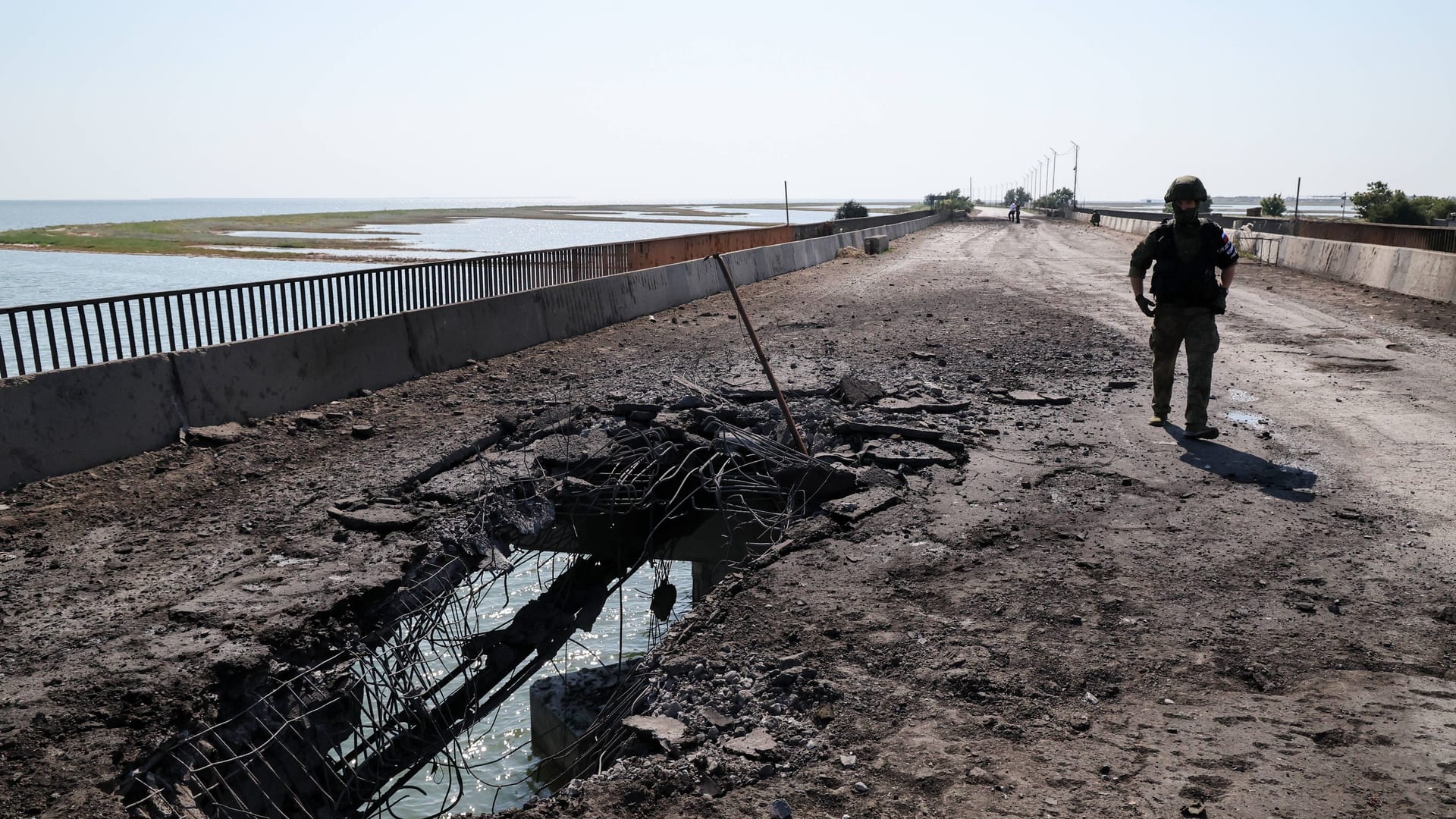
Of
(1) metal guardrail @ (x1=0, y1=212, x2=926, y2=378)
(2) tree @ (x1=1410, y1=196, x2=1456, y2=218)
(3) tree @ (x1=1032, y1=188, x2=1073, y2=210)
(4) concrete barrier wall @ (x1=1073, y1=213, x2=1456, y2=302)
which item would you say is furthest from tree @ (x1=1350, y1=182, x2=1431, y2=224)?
(3) tree @ (x1=1032, y1=188, x2=1073, y2=210)

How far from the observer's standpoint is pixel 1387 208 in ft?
164

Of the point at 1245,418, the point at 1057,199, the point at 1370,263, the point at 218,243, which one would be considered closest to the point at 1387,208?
the point at 1370,263

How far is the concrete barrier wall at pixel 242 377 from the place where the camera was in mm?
6715

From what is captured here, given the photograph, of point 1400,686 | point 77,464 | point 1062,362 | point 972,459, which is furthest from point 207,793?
point 1062,362

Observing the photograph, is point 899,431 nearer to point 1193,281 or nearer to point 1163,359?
point 1163,359

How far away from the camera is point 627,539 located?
8109 mm

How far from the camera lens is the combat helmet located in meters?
7.62

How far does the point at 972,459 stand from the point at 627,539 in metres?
2.87

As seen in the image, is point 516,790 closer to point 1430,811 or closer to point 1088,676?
point 1088,676

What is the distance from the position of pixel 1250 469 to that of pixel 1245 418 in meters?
1.78

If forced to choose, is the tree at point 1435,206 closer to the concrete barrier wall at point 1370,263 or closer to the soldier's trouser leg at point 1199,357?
the concrete barrier wall at point 1370,263

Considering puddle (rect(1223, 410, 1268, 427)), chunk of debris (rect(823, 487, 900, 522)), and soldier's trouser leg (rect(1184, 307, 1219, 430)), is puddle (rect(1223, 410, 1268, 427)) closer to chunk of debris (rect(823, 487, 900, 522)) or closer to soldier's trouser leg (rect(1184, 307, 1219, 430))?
soldier's trouser leg (rect(1184, 307, 1219, 430))

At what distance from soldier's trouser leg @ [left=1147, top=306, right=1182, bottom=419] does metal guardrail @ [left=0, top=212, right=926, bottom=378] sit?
24.6ft

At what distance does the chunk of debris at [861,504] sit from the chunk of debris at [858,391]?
2.24m
